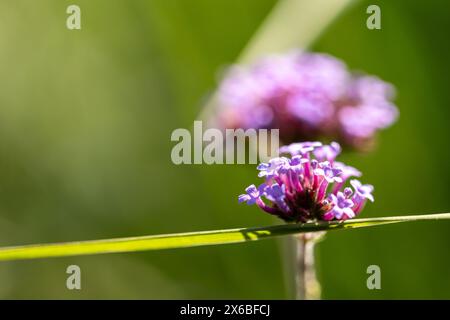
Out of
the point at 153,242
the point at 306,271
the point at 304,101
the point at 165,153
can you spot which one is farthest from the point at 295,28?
the point at 153,242

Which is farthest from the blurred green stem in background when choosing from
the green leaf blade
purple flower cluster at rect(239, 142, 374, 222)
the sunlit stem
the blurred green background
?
the green leaf blade

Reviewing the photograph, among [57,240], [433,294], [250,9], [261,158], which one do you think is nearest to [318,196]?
[261,158]

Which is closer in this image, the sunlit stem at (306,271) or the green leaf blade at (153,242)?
the green leaf blade at (153,242)

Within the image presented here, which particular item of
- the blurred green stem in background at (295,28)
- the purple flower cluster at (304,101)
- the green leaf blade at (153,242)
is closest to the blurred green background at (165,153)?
the blurred green stem in background at (295,28)

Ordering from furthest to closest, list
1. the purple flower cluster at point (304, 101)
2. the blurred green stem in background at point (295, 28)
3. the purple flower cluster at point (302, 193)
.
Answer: the blurred green stem in background at point (295, 28)
the purple flower cluster at point (304, 101)
the purple flower cluster at point (302, 193)

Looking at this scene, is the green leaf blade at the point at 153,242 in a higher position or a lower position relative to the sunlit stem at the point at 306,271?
higher

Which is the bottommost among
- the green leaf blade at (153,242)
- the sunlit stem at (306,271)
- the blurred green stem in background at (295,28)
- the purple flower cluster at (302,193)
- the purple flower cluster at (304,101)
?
the sunlit stem at (306,271)

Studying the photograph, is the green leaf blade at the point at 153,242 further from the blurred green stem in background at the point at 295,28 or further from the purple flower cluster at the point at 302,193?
the blurred green stem in background at the point at 295,28
